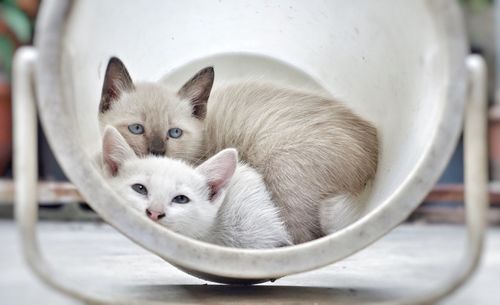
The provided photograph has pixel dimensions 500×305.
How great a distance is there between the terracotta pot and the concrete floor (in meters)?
0.75

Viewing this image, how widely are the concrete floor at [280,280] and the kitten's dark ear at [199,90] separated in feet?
1.02

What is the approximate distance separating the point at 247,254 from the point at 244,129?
374 mm

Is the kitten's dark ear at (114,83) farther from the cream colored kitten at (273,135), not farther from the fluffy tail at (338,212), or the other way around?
the fluffy tail at (338,212)

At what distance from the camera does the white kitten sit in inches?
46.4

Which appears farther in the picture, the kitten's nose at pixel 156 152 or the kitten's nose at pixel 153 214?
the kitten's nose at pixel 156 152

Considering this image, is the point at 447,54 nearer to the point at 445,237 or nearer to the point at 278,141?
the point at 278,141

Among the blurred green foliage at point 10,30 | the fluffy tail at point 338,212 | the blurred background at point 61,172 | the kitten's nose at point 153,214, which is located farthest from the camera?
the blurred green foliage at point 10,30

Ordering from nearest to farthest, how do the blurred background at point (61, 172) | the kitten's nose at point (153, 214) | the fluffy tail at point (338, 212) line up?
the kitten's nose at point (153, 214)
the fluffy tail at point (338, 212)
the blurred background at point (61, 172)

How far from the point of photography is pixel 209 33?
1.72 metres

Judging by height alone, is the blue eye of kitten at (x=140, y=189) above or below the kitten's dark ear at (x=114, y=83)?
below

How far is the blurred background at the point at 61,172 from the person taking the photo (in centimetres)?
299

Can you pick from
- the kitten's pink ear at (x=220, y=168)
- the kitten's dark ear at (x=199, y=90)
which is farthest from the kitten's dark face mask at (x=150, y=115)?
the kitten's pink ear at (x=220, y=168)

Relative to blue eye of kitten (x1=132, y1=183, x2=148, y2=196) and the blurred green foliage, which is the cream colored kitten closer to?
blue eye of kitten (x1=132, y1=183, x2=148, y2=196)

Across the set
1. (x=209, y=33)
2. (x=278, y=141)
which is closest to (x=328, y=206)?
(x=278, y=141)
